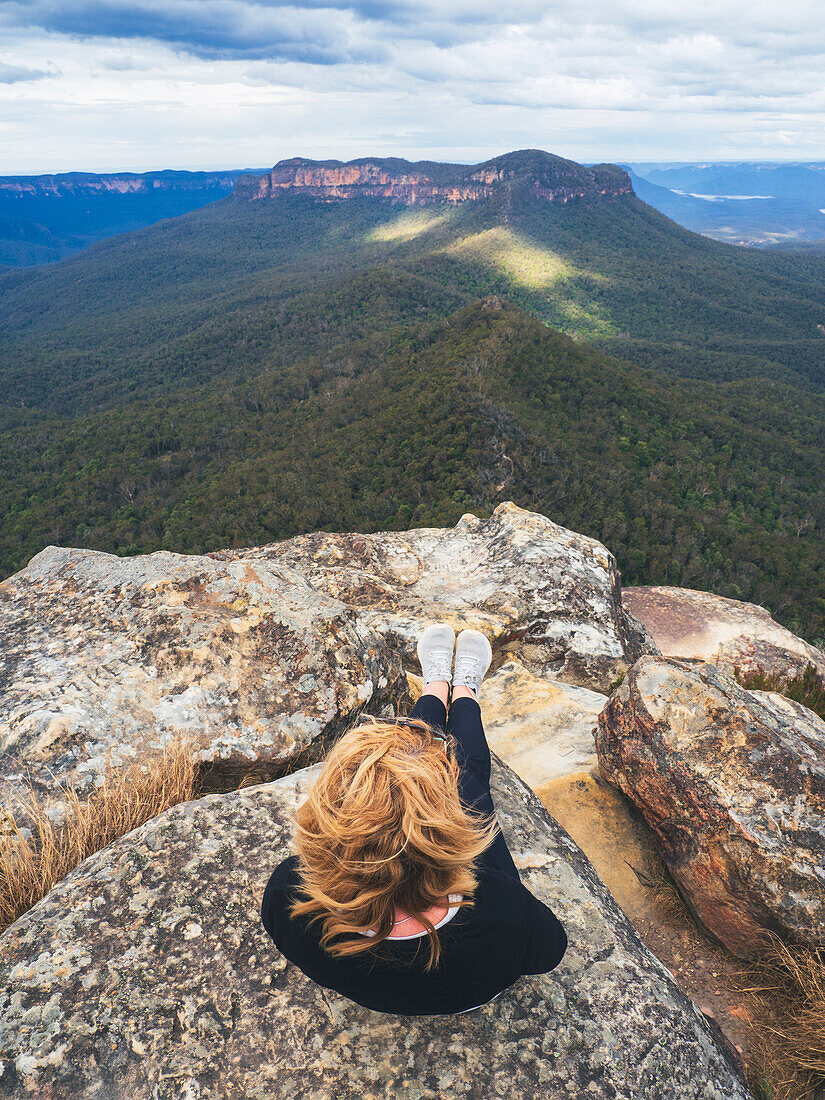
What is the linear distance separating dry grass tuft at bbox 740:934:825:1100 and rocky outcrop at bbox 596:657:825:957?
0.37ft

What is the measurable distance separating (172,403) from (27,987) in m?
90.0

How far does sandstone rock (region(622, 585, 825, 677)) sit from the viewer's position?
1205 centimetres

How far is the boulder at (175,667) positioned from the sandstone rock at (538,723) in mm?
1341

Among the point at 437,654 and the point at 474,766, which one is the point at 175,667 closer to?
the point at 437,654

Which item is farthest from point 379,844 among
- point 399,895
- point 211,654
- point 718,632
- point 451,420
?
point 451,420

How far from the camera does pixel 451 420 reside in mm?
41531

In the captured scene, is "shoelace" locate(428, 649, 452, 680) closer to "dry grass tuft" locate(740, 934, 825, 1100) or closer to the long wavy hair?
the long wavy hair

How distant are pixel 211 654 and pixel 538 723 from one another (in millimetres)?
3517

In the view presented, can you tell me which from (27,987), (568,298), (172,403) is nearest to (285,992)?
(27,987)

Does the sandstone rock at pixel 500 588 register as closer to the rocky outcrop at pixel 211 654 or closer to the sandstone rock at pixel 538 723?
the rocky outcrop at pixel 211 654

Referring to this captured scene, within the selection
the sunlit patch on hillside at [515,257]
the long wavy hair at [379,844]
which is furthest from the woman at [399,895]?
the sunlit patch on hillside at [515,257]

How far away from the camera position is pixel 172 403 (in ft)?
266

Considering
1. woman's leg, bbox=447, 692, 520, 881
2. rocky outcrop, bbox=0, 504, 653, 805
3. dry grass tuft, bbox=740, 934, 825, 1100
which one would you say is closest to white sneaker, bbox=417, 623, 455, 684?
woman's leg, bbox=447, 692, 520, 881

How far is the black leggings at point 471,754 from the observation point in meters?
2.62
